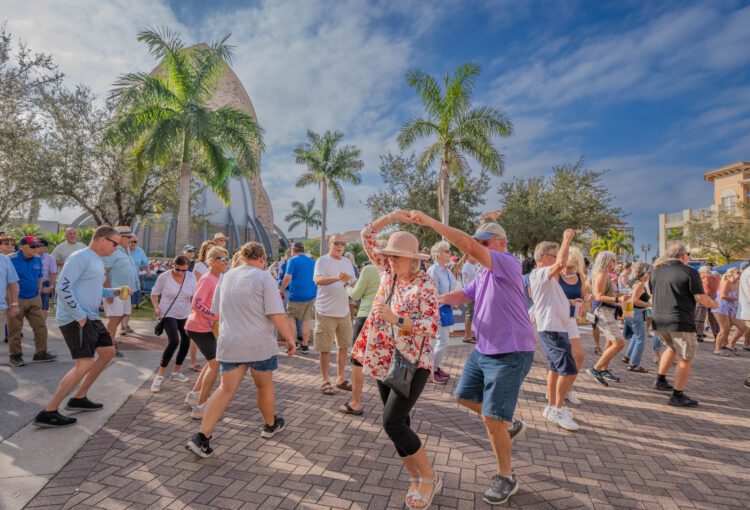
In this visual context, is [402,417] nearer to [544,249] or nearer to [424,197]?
[544,249]

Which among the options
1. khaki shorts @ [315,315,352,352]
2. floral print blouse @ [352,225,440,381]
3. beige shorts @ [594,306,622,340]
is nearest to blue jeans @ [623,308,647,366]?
beige shorts @ [594,306,622,340]

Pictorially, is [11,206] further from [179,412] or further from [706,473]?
[706,473]

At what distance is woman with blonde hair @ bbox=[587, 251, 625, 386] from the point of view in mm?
5809

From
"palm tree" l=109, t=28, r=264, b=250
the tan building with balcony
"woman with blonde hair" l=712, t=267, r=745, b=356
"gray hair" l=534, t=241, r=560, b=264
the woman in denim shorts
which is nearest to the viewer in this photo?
the woman in denim shorts

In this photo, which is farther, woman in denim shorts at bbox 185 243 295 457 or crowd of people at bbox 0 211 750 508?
woman in denim shorts at bbox 185 243 295 457

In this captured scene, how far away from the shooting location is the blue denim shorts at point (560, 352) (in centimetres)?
420

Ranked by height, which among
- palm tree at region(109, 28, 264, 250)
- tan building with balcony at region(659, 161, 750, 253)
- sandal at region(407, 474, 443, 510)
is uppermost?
tan building with balcony at region(659, 161, 750, 253)

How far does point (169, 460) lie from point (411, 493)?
80.4 inches

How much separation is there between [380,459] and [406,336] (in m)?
1.53

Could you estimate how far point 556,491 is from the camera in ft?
9.78

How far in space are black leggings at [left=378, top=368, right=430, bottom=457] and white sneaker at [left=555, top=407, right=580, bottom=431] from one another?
2352 mm

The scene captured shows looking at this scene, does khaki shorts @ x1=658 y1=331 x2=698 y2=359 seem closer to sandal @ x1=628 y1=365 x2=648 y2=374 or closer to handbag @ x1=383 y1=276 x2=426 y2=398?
sandal @ x1=628 y1=365 x2=648 y2=374

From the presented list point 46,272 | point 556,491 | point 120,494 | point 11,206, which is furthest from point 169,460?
point 11,206

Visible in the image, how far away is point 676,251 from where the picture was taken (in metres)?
5.22
